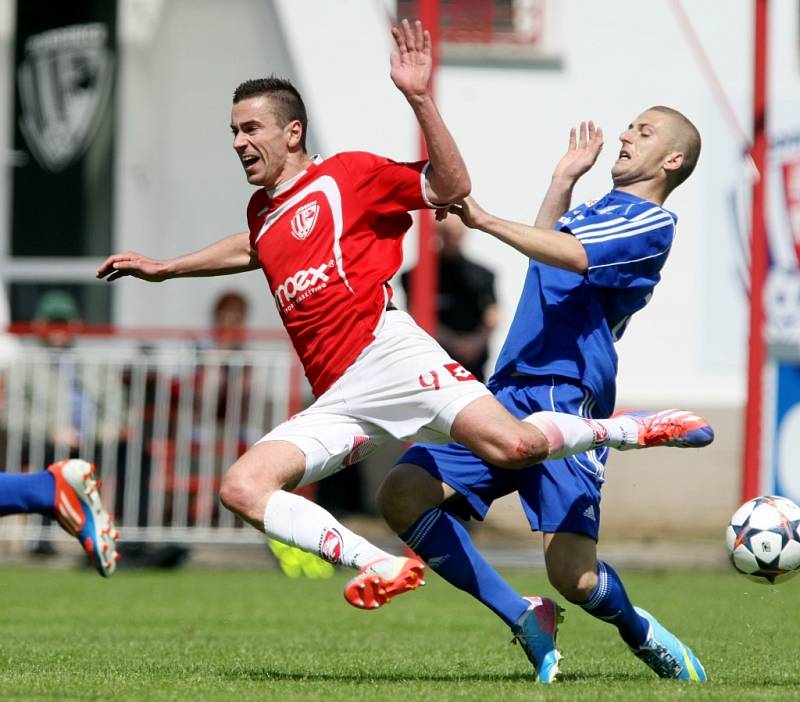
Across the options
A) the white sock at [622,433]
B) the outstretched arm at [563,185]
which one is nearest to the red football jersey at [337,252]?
the outstretched arm at [563,185]

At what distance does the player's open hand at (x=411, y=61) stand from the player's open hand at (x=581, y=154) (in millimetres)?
1019

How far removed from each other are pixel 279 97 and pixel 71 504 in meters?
2.03

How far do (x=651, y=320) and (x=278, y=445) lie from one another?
358 inches

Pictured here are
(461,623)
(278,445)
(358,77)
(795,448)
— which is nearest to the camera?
(278,445)

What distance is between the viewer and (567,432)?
572 centimetres

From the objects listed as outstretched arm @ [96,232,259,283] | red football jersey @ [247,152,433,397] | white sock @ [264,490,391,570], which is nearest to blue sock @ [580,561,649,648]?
white sock @ [264,490,391,570]

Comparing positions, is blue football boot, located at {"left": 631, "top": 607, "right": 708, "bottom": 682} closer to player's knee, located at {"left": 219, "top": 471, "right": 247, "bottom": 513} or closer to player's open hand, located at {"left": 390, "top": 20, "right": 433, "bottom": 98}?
player's knee, located at {"left": 219, "top": 471, "right": 247, "bottom": 513}

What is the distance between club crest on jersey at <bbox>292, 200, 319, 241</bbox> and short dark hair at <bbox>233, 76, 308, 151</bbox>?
301 millimetres

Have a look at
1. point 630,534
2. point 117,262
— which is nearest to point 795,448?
point 630,534

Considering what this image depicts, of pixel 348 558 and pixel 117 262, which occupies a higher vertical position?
pixel 117 262

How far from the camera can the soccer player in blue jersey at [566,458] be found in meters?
5.93

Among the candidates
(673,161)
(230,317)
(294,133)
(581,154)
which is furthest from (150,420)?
(673,161)

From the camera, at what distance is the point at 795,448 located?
1257cm

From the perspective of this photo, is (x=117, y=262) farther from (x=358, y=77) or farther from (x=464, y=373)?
→ (x=358, y=77)
